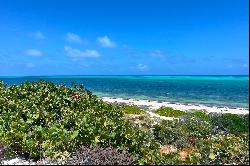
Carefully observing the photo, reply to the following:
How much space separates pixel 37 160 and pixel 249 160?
5800mm

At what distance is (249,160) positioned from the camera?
30.2 ft

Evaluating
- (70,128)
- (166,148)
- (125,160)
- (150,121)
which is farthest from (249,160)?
(150,121)

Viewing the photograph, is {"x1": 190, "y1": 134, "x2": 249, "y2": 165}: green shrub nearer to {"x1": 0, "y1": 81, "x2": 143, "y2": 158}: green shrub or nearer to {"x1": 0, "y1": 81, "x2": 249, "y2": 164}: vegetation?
{"x1": 0, "y1": 81, "x2": 249, "y2": 164}: vegetation

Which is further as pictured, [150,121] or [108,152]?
[150,121]

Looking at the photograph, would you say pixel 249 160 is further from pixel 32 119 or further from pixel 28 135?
pixel 32 119

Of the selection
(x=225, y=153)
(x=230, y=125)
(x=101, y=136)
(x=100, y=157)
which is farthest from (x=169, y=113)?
(x=100, y=157)

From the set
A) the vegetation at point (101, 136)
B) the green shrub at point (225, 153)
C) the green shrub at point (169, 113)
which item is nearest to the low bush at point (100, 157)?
the vegetation at point (101, 136)

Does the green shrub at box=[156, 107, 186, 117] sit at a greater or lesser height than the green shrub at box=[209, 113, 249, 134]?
lesser

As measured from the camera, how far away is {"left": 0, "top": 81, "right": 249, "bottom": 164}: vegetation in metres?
10.2

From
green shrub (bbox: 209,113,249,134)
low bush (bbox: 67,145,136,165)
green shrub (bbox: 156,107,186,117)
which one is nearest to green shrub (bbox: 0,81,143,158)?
low bush (bbox: 67,145,136,165)

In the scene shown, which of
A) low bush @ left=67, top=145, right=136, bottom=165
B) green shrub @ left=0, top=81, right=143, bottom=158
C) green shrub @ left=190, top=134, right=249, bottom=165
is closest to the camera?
green shrub @ left=190, top=134, right=249, bottom=165

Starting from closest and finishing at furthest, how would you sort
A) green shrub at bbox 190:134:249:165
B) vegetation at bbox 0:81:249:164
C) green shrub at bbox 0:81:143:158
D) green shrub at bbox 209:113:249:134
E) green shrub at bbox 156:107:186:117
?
green shrub at bbox 190:134:249:165
vegetation at bbox 0:81:249:164
green shrub at bbox 0:81:143:158
green shrub at bbox 209:113:249:134
green shrub at bbox 156:107:186:117

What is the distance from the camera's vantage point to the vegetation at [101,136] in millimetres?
10195

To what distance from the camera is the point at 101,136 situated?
11320mm
